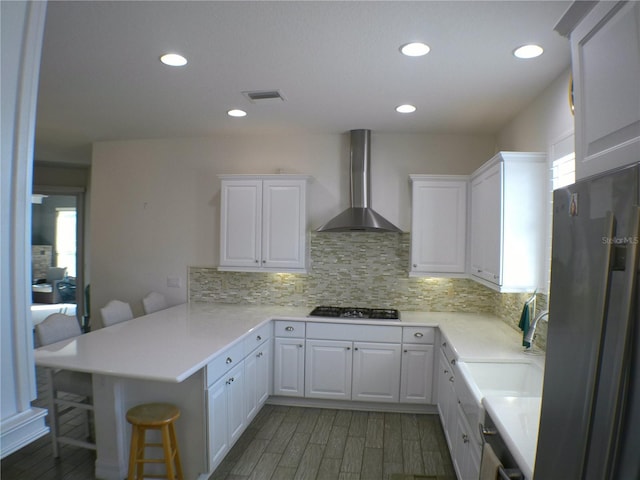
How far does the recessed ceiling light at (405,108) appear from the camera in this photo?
10.4 feet

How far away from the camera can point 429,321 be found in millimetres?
3586

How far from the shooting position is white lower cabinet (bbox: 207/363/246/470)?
2467 millimetres

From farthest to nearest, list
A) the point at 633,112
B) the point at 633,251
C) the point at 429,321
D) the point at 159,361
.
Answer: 1. the point at 429,321
2. the point at 159,361
3. the point at 633,112
4. the point at 633,251

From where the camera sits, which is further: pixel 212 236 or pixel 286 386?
pixel 212 236

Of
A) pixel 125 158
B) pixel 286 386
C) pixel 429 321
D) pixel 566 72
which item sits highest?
pixel 566 72

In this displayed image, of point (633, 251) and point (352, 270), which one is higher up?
point (633, 251)

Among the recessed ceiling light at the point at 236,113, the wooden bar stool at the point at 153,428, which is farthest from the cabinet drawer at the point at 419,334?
the recessed ceiling light at the point at 236,113

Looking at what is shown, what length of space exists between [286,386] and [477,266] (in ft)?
6.50

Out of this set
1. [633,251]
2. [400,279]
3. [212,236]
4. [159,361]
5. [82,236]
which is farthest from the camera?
[82,236]

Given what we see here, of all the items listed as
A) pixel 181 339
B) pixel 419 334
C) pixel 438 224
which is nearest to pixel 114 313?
pixel 181 339

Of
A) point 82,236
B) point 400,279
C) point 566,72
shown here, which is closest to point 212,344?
point 400,279

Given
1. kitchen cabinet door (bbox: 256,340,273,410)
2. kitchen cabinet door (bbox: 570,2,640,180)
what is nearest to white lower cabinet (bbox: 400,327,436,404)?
kitchen cabinet door (bbox: 256,340,273,410)

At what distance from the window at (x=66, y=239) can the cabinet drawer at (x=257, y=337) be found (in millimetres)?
4117

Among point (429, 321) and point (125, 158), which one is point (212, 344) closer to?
point (429, 321)
